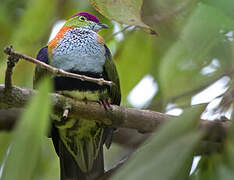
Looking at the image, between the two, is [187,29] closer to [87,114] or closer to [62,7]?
[87,114]

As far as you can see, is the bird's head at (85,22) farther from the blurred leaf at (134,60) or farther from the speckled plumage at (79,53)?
the blurred leaf at (134,60)

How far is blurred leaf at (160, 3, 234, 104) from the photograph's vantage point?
79.5 inches

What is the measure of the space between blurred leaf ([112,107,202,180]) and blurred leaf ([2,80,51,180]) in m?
0.28

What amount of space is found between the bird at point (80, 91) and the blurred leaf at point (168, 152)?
1.32 meters

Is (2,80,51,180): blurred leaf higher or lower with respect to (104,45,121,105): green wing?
lower

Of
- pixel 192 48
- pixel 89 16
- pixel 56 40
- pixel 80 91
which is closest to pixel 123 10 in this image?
pixel 192 48

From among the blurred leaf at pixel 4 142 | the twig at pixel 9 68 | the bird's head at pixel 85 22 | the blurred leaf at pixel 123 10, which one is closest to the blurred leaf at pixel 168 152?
the blurred leaf at pixel 123 10

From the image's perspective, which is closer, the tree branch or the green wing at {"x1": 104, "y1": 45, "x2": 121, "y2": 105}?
the tree branch

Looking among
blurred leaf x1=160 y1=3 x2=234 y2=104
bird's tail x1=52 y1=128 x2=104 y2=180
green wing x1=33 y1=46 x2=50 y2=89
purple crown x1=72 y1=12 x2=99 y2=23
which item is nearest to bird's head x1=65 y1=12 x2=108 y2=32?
purple crown x1=72 y1=12 x2=99 y2=23

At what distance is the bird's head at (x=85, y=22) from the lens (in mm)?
3324

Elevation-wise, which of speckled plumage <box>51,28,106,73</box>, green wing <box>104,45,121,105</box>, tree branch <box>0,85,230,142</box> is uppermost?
speckled plumage <box>51,28,106,73</box>

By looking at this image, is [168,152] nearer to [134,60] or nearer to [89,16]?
[134,60]

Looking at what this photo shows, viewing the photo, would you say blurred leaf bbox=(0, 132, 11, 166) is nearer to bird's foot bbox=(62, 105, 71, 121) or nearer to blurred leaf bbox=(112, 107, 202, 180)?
bird's foot bbox=(62, 105, 71, 121)

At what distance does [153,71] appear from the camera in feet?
10.8
